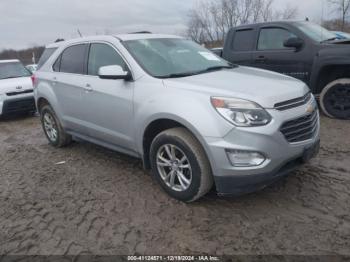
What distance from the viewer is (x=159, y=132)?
3928 mm

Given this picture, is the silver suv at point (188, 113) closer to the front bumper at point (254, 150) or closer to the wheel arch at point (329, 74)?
the front bumper at point (254, 150)

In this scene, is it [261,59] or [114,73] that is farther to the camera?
[261,59]

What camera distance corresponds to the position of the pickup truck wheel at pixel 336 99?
20.4ft

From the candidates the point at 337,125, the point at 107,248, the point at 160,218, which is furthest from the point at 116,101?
the point at 337,125

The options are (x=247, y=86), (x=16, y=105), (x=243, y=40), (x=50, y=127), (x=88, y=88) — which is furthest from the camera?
(x=16, y=105)

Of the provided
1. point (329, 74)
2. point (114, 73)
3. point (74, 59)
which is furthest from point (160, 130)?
point (329, 74)

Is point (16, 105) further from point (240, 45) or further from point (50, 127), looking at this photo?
point (240, 45)

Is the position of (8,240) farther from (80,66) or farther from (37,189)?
(80,66)

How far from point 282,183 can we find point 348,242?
115cm

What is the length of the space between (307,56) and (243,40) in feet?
4.85

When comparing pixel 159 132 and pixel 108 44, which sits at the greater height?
pixel 108 44

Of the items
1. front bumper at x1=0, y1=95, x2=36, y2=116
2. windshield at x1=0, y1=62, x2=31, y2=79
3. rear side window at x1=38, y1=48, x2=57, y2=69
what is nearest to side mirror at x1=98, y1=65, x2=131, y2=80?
rear side window at x1=38, y1=48, x2=57, y2=69

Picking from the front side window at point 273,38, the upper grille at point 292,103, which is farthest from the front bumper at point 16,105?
the upper grille at point 292,103

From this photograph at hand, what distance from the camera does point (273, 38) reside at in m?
6.99
